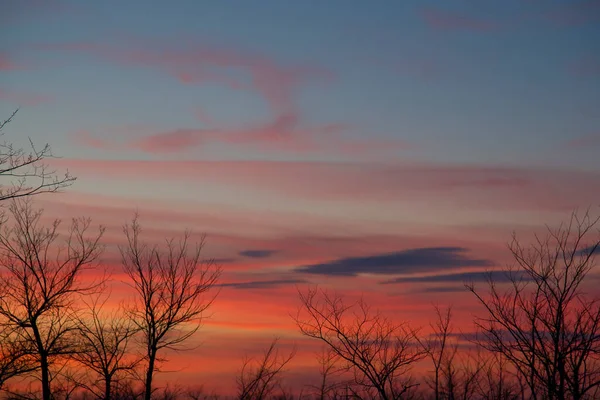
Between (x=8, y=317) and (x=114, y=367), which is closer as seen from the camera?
(x=8, y=317)

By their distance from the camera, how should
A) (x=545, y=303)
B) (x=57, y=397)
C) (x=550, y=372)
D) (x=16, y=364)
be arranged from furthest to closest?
1. (x=57, y=397)
2. (x=16, y=364)
3. (x=545, y=303)
4. (x=550, y=372)

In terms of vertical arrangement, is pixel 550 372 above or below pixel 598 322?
below

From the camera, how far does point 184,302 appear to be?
25891 millimetres

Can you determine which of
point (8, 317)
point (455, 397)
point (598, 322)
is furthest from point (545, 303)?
point (455, 397)

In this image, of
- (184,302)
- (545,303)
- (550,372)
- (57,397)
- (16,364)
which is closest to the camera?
(550,372)

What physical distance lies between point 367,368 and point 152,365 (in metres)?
7.22

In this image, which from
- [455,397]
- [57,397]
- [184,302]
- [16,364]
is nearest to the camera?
[16,364]

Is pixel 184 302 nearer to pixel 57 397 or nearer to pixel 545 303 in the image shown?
pixel 57 397

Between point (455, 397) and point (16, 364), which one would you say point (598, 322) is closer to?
point (16, 364)

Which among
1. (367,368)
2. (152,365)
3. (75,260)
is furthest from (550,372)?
(75,260)

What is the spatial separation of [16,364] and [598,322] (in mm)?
17403

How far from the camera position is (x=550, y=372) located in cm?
1831

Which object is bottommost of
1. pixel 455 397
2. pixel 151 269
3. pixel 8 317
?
pixel 455 397

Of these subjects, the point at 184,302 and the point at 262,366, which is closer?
the point at 184,302
